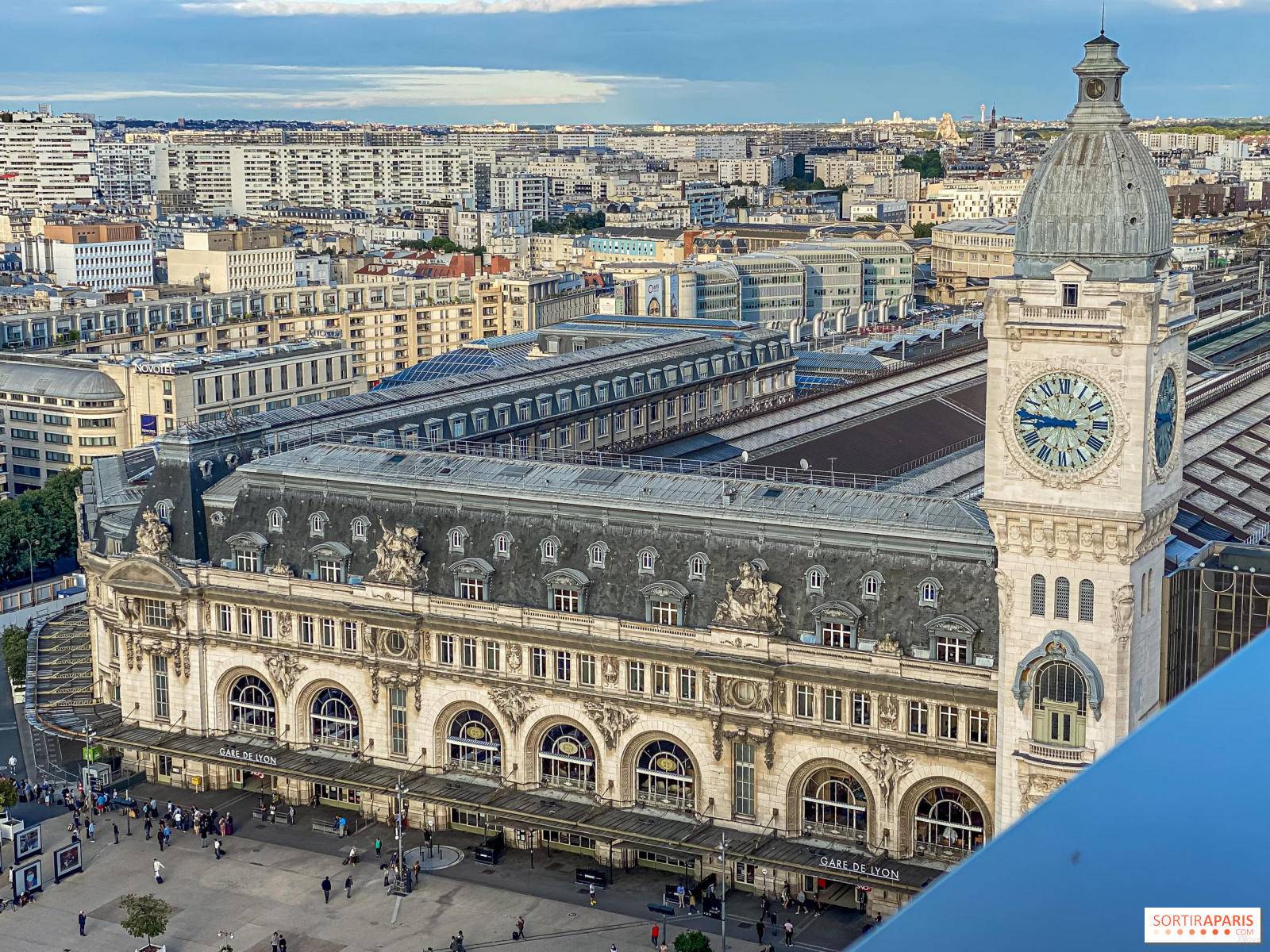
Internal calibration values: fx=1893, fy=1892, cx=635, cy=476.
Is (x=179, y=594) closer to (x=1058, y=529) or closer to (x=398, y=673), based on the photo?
(x=398, y=673)

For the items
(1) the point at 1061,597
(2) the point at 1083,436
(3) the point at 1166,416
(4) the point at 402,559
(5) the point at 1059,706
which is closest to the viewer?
(2) the point at 1083,436

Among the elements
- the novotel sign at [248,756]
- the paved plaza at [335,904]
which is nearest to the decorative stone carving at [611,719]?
the paved plaza at [335,904]

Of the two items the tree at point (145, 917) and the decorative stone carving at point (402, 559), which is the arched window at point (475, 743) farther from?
the tree at point (145, 917)

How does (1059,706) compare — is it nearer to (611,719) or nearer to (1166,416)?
(1166,416)

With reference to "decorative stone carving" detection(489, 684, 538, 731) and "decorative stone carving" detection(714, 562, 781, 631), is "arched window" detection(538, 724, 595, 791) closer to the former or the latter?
"decorative stone carving" detection(489, 684, 538, 731)

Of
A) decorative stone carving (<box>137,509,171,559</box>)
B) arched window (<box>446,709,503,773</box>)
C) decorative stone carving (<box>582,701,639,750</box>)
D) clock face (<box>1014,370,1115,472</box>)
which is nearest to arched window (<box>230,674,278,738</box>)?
decorative stone carving (<box>137,509,171,559</box>)

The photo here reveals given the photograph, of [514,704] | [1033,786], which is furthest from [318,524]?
[1033,786]
